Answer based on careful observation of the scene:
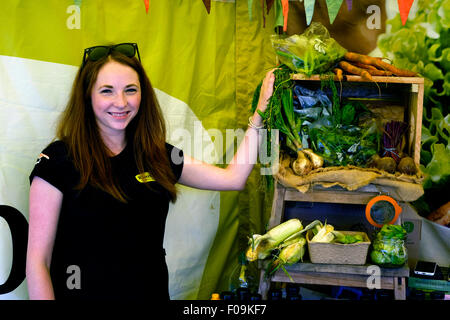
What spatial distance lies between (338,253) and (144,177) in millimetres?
927

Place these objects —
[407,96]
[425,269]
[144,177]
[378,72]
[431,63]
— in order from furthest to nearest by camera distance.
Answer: [431,63], [407,96], [425,269], [378,72], [144,177]

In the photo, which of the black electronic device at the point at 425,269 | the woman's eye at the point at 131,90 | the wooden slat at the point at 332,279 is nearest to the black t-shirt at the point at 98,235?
the woman's eye at the point at 131,90

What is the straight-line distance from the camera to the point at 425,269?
7.86 ft

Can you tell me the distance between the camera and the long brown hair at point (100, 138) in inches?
78.0

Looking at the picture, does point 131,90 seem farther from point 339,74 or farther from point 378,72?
point 378,72

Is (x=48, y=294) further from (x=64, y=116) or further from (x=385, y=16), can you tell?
(x=385, y=16)

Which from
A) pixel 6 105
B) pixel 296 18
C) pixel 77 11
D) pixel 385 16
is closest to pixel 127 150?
pixel 6 105

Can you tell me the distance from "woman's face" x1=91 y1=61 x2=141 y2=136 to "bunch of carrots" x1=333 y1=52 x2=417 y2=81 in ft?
3.08

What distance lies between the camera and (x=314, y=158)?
88.0 inches

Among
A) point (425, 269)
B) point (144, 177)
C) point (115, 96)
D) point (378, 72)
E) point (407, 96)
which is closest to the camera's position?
point (115, 96)

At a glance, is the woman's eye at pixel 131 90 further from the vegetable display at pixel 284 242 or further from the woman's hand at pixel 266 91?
the vegetable display at pixel 284 242

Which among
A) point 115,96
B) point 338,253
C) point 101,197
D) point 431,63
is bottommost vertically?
point 338,253

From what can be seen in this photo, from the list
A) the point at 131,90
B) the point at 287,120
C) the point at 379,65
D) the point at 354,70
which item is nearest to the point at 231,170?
the point at 287,120

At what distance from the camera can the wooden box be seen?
7.01 feet
